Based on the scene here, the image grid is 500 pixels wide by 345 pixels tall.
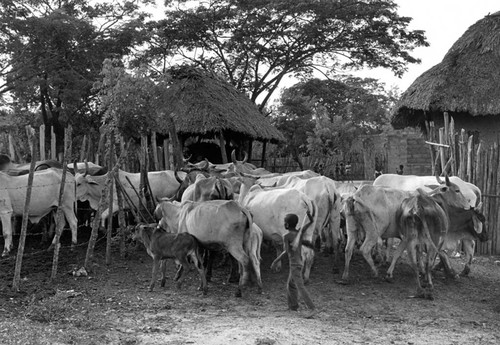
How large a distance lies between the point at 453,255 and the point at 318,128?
22.5m

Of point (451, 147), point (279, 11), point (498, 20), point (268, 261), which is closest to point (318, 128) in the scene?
point (279, 11)

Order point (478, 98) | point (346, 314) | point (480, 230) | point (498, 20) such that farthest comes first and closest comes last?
point (498, 20) < point (478, 98) < point (480, 230) < point (346, 314)

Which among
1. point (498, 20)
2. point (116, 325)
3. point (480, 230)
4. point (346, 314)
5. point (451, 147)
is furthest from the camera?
point (498, 20)

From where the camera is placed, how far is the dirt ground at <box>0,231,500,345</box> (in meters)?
6.54

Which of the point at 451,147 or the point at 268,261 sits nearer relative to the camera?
the point at 268,261

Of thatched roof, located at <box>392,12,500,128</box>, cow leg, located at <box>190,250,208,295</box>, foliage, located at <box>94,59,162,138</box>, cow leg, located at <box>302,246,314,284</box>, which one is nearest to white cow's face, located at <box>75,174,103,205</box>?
foliage, located at <box>94,59,162,138</box>

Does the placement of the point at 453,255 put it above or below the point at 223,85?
below

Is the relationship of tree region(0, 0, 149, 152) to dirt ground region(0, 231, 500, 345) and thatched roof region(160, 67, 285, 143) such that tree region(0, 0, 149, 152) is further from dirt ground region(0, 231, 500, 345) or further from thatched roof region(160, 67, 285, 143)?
dirt ground region(0, 231, 500, 345)

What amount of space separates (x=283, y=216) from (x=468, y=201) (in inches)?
148

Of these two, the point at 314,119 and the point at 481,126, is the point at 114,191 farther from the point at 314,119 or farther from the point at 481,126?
the point at 314,119

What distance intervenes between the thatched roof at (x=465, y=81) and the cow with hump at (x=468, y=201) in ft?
19.0

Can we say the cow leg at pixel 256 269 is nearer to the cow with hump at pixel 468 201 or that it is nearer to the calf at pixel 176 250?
the calf at pixel 176 250

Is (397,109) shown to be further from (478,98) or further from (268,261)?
(268,261)

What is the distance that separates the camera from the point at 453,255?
12.2m
